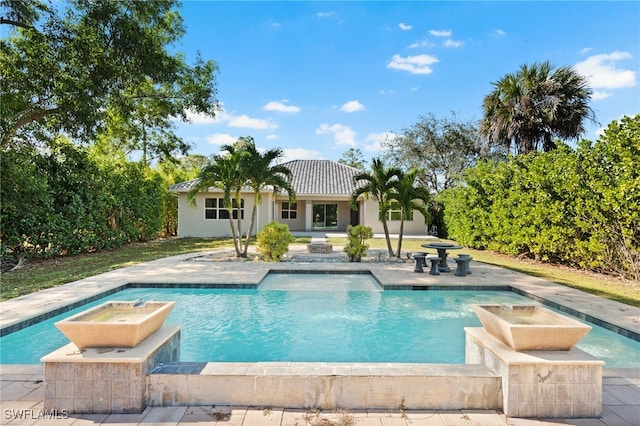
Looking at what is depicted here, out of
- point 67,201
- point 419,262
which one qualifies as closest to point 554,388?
point 419,262

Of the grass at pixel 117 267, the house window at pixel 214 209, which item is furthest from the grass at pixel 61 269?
the house window at pixel 214 209

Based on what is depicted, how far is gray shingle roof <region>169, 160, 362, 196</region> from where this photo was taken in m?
24.9

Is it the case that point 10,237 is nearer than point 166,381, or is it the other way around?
point 166,381

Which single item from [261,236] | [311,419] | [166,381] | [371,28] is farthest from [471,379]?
[371,28]

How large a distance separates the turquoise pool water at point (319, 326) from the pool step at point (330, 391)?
1.77m

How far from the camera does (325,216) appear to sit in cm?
2803

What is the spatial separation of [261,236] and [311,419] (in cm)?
957

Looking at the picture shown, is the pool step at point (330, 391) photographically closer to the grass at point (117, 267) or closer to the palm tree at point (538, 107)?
the grass at point (117, 267)

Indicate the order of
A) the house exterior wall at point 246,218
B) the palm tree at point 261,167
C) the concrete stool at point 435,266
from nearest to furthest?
the concrete stool at point 435,266
the palm tree at point 261,167
the house exterior wall at point 246,218

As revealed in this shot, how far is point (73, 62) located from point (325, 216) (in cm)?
1942

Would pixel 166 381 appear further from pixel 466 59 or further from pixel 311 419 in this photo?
pixel 466 59

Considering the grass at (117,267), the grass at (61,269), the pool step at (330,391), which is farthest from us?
the grass at (61,269)

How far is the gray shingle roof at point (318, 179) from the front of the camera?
979 inches

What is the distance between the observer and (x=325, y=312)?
7133 mm
